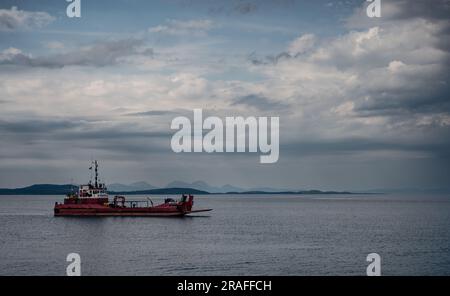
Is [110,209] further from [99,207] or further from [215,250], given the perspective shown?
[215,250]

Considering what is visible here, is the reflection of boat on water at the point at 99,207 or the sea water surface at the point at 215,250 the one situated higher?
the reflection of boat on water at the point at 99,207

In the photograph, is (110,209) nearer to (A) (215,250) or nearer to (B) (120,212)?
(B) (120,212)

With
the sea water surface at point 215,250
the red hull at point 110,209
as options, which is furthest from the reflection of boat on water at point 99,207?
the sea water surface at point 215,250

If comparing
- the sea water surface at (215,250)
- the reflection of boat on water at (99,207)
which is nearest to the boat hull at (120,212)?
the reflection of boat on water at (99,207)

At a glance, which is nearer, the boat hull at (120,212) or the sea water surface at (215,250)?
the sea water surface at (215,250)

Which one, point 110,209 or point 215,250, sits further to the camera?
point 110,209

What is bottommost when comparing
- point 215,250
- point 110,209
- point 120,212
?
point 215,250

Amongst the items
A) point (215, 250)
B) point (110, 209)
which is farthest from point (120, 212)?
point (215, 250)

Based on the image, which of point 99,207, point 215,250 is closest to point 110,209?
point 99,207

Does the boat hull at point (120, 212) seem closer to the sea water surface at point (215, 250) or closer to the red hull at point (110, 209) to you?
the red hull at point (110, 209)

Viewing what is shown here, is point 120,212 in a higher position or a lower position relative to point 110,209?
lower
